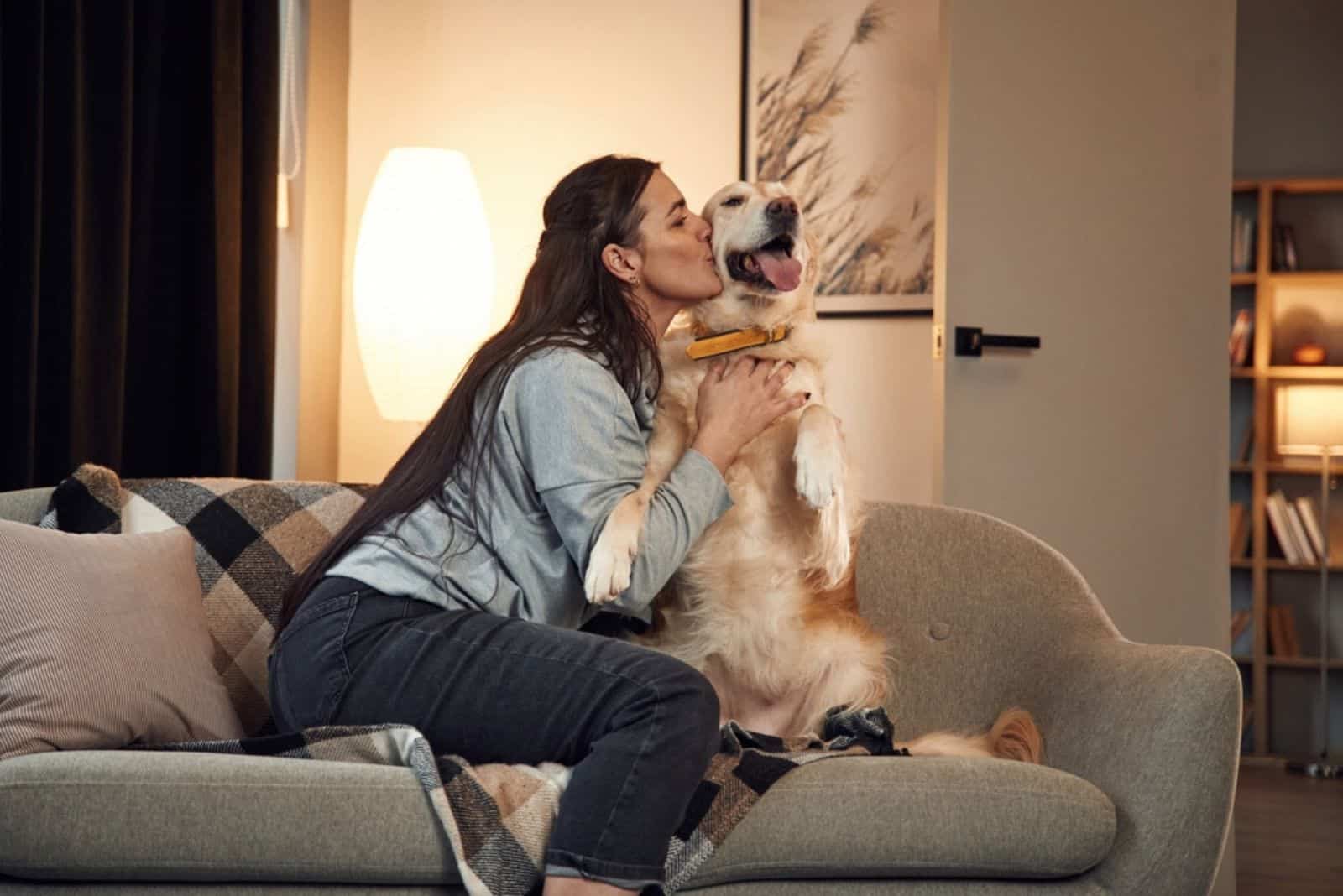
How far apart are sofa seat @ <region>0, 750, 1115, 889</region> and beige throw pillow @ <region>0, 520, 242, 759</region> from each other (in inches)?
3.4

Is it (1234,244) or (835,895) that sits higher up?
(1234,244)

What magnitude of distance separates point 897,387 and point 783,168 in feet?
2.03

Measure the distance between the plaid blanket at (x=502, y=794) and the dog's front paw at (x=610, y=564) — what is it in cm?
20

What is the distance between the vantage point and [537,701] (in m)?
1.50

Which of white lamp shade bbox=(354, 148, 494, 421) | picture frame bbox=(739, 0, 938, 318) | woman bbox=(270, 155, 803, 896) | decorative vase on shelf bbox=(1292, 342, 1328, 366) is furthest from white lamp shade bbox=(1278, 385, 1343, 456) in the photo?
woman bbox=(270, 155, 803, 896)

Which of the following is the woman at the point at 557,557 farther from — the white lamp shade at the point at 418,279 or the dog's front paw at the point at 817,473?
the white lamp shade at the point at 418,279

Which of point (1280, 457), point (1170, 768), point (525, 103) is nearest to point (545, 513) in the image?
point (1170, 768)

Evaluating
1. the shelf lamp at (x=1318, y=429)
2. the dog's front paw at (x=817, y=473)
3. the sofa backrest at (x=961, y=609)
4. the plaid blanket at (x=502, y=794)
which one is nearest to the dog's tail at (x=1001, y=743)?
the sofa backrest at (x=961, y=609)

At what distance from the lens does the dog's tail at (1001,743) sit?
1.80 m

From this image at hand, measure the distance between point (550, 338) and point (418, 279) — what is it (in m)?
1.50

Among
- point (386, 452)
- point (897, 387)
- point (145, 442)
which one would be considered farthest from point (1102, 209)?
point (145, 442)

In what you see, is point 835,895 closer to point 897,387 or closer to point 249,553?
point 249,553

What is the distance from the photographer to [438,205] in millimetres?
3146

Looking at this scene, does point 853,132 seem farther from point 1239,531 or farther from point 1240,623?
point 1240,623
